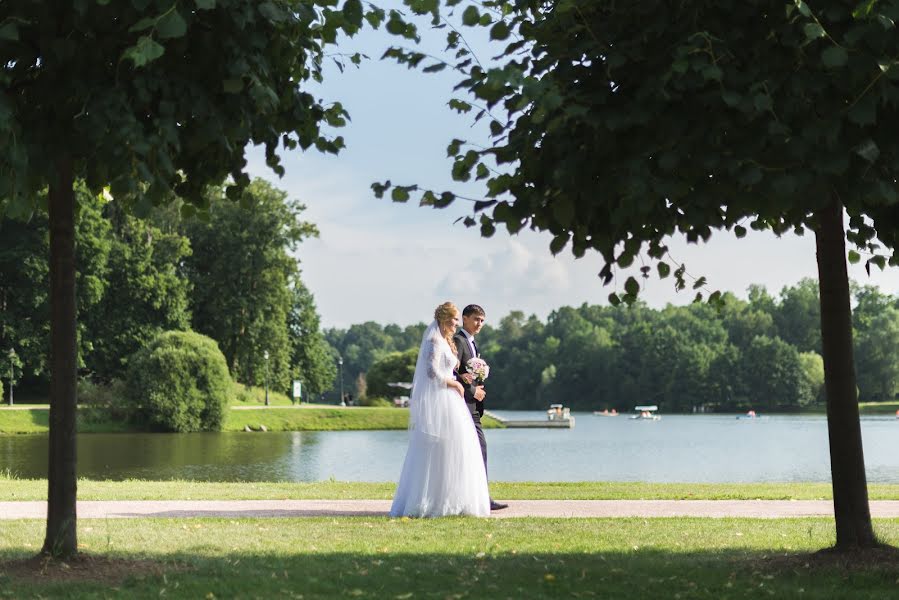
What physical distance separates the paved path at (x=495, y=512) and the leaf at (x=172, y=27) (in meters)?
6.20

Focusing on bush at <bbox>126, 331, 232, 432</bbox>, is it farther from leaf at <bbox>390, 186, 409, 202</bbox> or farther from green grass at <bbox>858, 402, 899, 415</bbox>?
green grass at <bbox>858, 402, 899, 415</bbox>

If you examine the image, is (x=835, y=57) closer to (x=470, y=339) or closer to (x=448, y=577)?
(x=448, y=577)

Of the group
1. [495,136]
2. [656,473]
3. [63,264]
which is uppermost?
[495,136]

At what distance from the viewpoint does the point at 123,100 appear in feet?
19.1

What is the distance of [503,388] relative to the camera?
140 meters

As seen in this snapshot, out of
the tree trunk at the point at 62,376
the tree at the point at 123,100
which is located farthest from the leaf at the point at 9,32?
the tree trunk at the point at 62,376

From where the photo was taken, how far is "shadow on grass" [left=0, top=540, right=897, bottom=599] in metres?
6.15

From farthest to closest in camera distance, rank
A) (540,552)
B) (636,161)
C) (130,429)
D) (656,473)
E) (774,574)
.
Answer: (130,429) → (656,473) → (540,552) → (774,574) → (636,161)

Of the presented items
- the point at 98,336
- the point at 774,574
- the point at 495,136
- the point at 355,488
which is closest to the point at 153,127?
the point at 495,136

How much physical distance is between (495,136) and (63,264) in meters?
3.03

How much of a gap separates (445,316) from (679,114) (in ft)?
16.8

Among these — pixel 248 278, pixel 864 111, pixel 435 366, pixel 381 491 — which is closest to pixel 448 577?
pixel 864 111

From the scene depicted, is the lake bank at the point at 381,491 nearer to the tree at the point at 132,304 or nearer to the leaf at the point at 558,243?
the leaf at the point at 558,243

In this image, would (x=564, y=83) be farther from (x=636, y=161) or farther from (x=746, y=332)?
(x=746, y=332)
